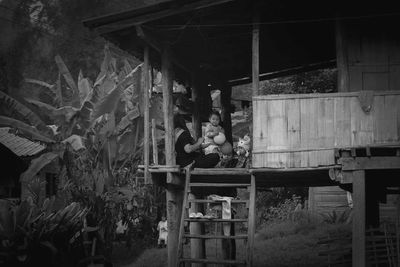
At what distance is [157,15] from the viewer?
434 inches

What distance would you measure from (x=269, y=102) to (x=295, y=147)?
77 centimetres

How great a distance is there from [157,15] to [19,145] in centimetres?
728

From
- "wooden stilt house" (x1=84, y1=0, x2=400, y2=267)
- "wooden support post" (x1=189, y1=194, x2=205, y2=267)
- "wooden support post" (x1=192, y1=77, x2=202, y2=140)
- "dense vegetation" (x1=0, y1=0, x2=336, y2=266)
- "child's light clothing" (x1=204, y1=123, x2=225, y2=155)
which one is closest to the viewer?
"wooden stilt house" (x1=84, y1=0, x2=400, y2=267)

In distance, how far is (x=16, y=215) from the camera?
13.0 metres

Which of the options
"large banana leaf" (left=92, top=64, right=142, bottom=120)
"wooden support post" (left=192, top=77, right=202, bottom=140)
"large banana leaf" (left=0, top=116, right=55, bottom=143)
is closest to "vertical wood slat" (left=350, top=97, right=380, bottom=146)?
"wooden support post" (left=192, top=77, right=202, bottom=140)

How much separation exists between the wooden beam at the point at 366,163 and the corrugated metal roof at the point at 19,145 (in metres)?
8.52

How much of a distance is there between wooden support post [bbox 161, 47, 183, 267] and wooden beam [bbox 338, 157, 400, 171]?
302 centimetres

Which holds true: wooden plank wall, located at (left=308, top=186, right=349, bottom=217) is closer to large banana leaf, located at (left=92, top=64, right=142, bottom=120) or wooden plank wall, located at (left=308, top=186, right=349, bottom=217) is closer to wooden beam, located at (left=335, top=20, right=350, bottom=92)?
large banana leaf, located at (left=92, top=64, right=142, bottom=120)


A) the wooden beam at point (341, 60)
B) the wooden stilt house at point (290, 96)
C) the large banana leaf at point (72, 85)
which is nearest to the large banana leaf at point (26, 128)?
the large banana leaf at point (72, 85)

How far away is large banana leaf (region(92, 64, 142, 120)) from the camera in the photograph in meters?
18.0

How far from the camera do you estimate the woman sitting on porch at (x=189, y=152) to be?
12.0m

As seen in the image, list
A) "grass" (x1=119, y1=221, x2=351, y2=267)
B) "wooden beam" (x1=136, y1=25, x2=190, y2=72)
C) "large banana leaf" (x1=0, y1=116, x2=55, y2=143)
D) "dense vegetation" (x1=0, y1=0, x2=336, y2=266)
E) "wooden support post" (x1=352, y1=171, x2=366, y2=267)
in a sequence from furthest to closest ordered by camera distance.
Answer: "large banana leaf" (x1=0, y1=116, x2=55, y2=143), "grass" (x1=119, y1=221, x2=351, y2=267), "dense vegetation" (x1=0, y1=0, x2=336, y2=266), "wooden beam" (x1=136, y1=25, x2=190, y2=72), "wooden support post" (x1=352, y1=171, x2=366, y2=267)

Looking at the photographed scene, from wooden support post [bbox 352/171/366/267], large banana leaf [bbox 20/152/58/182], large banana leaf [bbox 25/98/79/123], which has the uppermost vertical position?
large banana leaf [bbox 25/98/79/123]

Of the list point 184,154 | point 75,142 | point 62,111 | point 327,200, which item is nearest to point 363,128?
point 184,154
